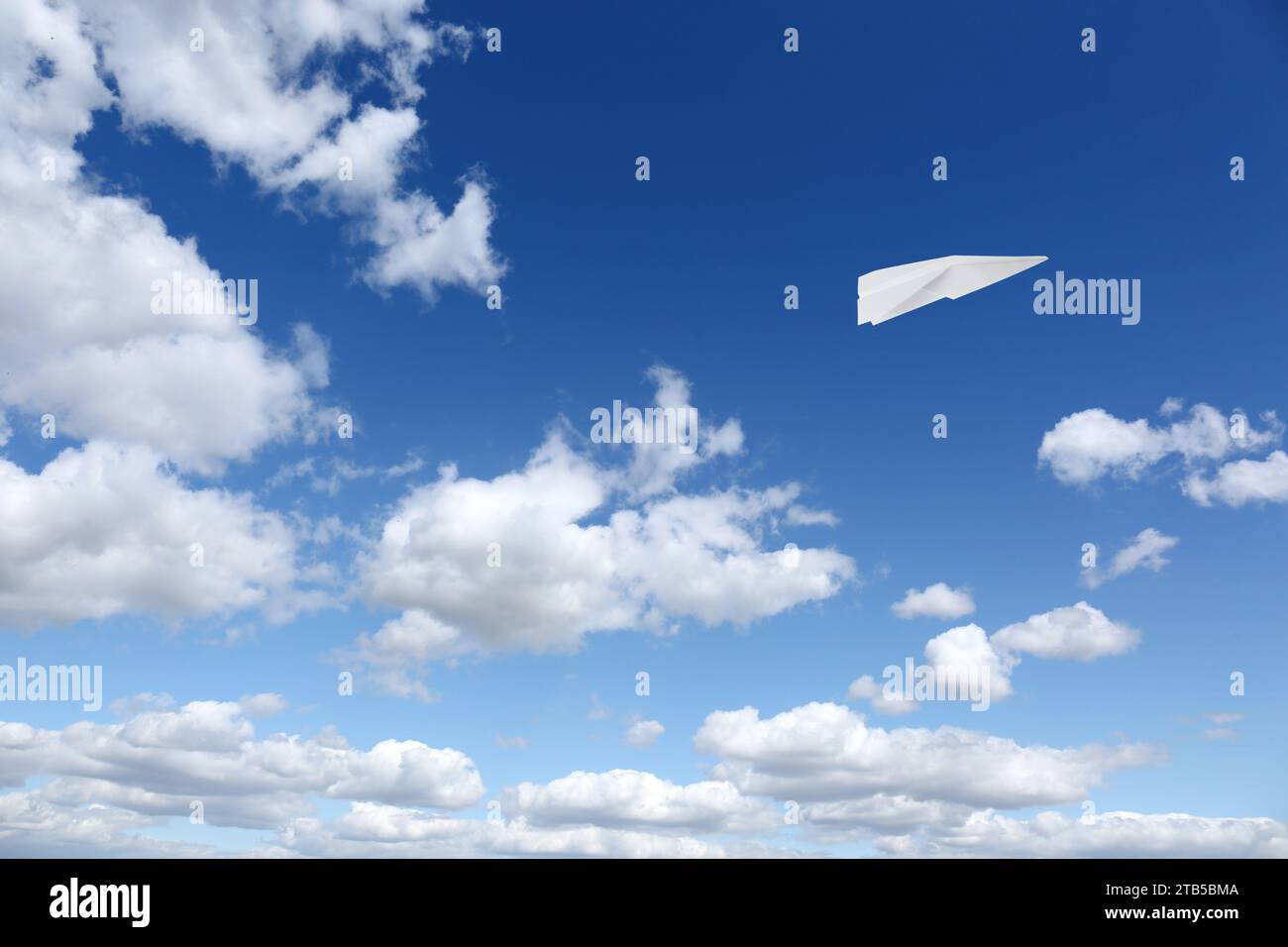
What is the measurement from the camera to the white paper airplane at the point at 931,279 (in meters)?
38.6

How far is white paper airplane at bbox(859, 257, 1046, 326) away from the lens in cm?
3856

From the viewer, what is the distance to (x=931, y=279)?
39.1m
